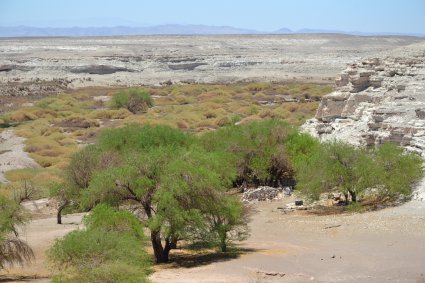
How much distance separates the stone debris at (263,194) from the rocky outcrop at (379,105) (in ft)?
11.7

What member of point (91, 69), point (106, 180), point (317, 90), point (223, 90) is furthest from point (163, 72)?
point (106, 180)

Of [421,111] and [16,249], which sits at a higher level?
[421,111]

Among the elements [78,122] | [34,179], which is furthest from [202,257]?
[78,122]

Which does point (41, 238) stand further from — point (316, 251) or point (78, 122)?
point (78, 122)

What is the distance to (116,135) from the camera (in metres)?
32.1

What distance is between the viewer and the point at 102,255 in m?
16.4

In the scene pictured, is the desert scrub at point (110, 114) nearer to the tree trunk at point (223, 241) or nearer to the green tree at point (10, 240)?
the tree trunk at point (223, 241)

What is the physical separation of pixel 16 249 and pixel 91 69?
8648 centimetres

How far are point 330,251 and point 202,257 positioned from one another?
3.49 metres

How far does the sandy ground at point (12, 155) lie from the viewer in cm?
3812

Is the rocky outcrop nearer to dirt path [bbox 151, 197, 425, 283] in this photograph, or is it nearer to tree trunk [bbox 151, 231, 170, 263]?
dirt path [bbox 151, 197, 425, 283]

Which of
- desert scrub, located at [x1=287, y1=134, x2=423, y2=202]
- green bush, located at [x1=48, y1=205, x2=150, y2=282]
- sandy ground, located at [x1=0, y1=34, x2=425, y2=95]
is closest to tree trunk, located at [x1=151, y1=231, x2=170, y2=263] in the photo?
green bush, located at [x1=48, y1=205, x2=150, y2=282]

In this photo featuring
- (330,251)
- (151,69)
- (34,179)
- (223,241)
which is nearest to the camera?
(330,251)

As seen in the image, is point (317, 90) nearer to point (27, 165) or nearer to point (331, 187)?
point (27, 165)
